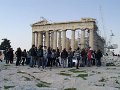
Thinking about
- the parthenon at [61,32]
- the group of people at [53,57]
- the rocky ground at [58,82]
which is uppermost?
the parthenon at [61,32]

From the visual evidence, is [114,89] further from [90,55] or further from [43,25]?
[43,25]

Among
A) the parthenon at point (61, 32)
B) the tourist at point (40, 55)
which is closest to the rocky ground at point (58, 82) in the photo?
the tourist at point (40, 55)

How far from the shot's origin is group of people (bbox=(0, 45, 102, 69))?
29.7 metres

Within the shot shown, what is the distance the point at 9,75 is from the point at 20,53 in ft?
33.0

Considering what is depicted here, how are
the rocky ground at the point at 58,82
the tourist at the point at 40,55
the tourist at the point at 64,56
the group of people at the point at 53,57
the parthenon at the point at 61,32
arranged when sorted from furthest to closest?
the parthenon at the point at 61,32 → the tourist at the point at 64,56 → the group of people at the point at 53,57 → the tourist at the point at 40,55 → the rocky ground at the point at 58,82

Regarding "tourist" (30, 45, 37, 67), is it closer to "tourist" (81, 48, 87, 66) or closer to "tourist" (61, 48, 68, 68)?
"tourist" (61, 48, 68, 68)

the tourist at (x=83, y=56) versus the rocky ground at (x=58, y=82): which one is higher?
the tourist at (x=83, y=56)

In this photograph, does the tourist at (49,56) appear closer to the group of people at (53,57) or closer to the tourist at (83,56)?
the group of people at (53,57)

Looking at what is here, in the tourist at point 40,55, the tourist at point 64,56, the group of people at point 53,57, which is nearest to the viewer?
the tourist at point 40,55

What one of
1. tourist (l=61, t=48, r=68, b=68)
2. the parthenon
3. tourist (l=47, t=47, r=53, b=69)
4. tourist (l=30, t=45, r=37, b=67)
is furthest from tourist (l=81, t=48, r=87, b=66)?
the parthenon

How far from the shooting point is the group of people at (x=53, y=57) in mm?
29653

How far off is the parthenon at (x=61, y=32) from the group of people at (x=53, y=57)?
58208mm

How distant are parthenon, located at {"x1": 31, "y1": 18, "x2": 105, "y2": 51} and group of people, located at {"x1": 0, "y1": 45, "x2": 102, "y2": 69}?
191ft

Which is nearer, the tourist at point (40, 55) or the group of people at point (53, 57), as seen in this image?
the tourist at point (40, 55)
